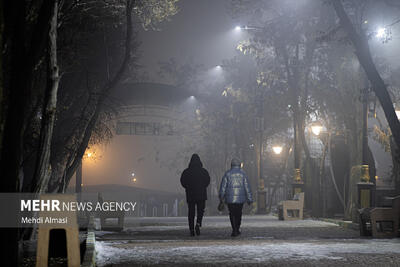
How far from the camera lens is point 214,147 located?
41.7 metres

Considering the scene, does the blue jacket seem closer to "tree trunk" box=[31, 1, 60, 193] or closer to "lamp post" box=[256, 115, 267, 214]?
"tree trunk" box=[31, 1, 60, 193]

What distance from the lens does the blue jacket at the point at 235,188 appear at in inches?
543

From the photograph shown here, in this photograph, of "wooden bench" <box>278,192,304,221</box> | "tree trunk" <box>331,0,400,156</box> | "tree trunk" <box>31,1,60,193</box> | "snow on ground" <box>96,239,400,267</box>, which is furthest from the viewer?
"wooden bench" <box>278,192,304,221</box>

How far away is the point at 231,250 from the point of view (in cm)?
1027

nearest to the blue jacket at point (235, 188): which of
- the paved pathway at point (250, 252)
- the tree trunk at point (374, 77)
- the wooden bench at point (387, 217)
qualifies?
the paved pathway at point (250, 252)

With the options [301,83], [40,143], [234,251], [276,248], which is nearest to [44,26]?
[40,143]

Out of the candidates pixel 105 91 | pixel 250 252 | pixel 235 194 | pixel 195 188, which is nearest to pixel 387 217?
pixel 235 194

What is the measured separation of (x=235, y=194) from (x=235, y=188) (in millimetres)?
144

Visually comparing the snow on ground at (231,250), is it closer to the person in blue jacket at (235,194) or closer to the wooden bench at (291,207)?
the person in blue jacket at (235,194)

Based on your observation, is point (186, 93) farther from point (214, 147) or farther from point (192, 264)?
point (192, 264)

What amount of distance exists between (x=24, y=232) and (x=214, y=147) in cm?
2997

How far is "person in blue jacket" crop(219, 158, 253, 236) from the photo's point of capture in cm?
1377

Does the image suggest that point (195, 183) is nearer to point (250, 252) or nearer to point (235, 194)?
point (235, 194)

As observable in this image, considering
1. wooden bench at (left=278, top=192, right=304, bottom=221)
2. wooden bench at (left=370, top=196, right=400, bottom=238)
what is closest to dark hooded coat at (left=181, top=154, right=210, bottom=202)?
wooden bench at (left=370, top=196, right=400, bottom=238)
